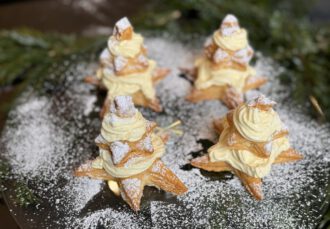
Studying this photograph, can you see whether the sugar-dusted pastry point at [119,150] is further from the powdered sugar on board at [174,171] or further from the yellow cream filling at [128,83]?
the yellow cream filling at [128,83]

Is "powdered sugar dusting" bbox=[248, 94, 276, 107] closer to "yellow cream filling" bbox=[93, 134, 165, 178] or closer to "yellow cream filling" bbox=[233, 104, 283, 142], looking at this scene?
"yellow cream filling" bbox=[233, 104, 283, 142]

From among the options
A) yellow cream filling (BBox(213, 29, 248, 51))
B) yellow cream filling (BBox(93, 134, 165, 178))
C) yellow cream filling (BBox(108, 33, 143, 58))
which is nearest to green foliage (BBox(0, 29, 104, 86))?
yellow cream filling (BBox(108, 33, 143, 58))

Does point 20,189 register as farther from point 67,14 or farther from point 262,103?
point 67,14

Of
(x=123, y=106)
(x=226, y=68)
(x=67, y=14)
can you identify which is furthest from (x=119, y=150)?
(x=67, y=14)

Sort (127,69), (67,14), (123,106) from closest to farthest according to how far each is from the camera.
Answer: (123,106) → (127,69) → (67,14)

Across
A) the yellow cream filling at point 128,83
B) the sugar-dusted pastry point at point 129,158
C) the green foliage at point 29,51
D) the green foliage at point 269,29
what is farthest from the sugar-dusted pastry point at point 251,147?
the green foliage at point 29,51

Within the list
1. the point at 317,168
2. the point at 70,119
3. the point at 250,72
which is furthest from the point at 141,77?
the point at 317,168
